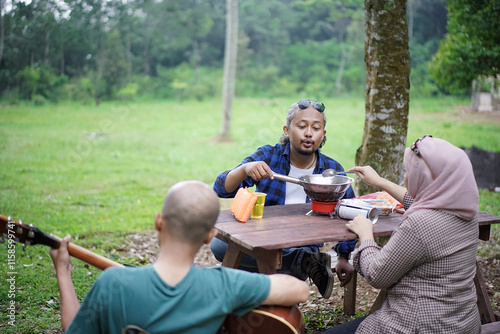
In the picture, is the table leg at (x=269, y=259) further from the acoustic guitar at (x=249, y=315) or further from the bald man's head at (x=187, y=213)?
the bald man's head at (x=187, y=213)

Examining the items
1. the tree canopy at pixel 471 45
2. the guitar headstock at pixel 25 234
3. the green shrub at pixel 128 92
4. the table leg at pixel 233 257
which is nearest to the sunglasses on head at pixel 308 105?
the table leg at pixel 233 257

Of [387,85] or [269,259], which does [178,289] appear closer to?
[269,259]

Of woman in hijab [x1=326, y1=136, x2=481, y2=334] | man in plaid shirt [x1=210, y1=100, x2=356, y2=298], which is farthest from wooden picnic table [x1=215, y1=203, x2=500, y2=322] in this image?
woman in hijab [x1=326, y1=136, x2=481, y2=334]

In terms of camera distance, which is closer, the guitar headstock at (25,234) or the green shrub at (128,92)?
the guitar headstock at (25,234)

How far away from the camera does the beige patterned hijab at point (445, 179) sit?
2098 millimetres

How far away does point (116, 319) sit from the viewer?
5.67 ft

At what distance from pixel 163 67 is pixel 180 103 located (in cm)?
225

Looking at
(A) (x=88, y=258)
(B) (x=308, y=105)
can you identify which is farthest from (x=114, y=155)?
(A) (x=88, y=258)

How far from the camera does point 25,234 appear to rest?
2057 mm

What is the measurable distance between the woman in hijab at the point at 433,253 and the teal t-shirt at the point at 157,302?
0.77m

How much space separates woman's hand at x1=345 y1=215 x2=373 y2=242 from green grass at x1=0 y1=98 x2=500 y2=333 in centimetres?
229

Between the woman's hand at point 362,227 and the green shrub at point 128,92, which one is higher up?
the green shrub at point 128,92

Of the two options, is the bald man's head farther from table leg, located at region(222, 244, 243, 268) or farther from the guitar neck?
table leg, located at region(222, 244, 243, 268)

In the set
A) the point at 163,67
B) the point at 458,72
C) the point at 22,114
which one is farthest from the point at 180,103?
the point at 458,72
